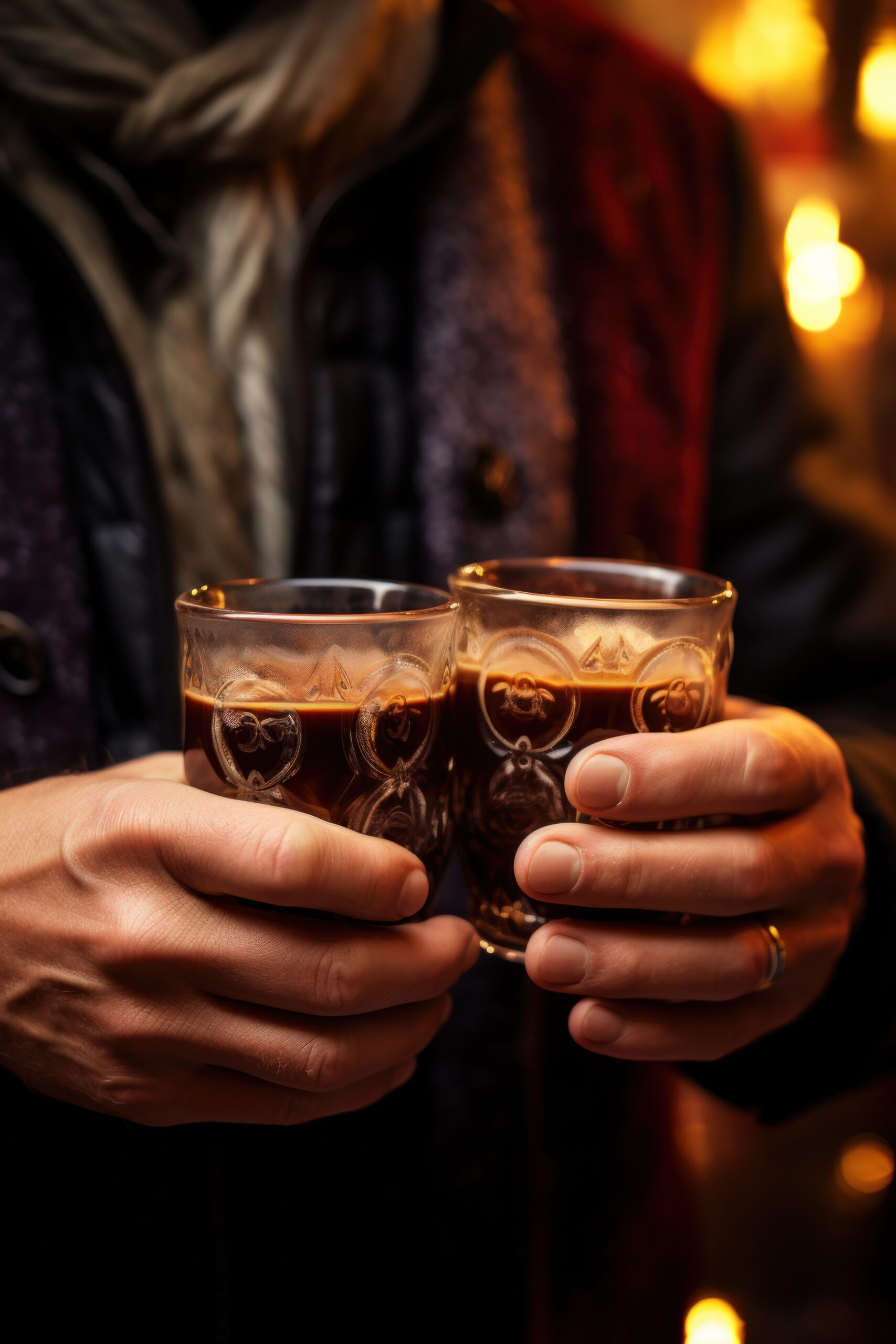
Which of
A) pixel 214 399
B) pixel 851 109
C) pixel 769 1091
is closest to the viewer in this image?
pixel 769 1091

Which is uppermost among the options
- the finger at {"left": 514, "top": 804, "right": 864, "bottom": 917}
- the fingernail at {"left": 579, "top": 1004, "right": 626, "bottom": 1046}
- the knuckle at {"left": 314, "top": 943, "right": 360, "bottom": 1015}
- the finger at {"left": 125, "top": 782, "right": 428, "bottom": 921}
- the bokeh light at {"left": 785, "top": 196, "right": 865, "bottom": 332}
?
the bokeh light at {"left": 785, "top": 196, "right": 865, "bottom": 332}

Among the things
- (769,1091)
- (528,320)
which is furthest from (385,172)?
(769,1091)

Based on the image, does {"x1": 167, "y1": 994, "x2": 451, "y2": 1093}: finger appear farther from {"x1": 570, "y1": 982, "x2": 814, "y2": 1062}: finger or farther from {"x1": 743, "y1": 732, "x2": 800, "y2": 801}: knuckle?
{"x1": 743, "y1": 732, "x2": 800, "y2": 801}: knuckle

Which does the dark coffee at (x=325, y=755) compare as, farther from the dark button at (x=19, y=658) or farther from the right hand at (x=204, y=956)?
the dark button at (x=19, y=658)

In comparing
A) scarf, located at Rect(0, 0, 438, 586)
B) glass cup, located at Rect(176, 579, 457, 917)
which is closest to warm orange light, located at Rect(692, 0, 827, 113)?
scarf, located at Rect(0, 0, 438, 586)

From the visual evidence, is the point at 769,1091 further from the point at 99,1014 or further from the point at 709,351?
the point at 709,351

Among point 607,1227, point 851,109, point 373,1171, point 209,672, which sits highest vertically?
point 851,109

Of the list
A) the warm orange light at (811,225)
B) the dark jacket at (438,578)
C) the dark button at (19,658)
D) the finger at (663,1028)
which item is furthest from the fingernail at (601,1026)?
the warm orange light at (811,225)

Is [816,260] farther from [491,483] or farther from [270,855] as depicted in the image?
[270,855]
